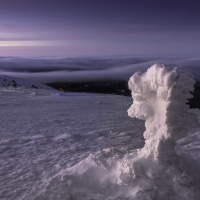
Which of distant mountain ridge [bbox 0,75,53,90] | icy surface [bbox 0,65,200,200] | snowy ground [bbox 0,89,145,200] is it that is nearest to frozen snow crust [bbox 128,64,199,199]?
icy surface [bbox 0,65,200,200]

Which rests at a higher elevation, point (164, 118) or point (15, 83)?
point (164, 118)

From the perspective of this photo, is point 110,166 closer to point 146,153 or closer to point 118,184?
point 118,184

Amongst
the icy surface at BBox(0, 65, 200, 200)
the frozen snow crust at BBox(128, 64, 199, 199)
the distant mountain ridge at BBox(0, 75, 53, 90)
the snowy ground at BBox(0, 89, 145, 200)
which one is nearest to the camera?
the frozen snow crust at BBox(128, 64, 199, 199)

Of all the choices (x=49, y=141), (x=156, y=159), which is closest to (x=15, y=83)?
(x=49, y=141)

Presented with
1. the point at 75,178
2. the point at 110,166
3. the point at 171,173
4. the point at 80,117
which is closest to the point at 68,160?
the point at 75,178

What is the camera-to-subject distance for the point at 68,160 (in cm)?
428

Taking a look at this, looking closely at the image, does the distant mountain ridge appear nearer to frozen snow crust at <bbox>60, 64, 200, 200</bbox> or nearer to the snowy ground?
the snowy ground

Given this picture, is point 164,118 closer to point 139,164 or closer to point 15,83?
point 139,164

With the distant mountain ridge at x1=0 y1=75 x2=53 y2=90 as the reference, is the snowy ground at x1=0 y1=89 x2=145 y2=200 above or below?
below

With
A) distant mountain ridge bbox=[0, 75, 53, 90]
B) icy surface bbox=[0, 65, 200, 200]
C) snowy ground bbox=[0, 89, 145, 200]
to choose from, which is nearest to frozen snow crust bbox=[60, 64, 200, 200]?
icy surface bbox=[0, 65, 200, 200]

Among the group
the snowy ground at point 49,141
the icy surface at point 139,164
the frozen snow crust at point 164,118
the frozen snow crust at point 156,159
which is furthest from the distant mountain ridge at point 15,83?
the frozen snow crust at point 164,118

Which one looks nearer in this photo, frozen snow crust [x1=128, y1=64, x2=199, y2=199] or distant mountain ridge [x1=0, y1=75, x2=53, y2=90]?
frozen snow crust [x1=128, y1=64, x2=199, y2=199]

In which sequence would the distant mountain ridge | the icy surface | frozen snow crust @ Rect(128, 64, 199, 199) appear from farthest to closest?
the distant mountain ridge, the icy surface, frozen snow crust @ Rect(128, 64, 199, 199)

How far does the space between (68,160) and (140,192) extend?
6.18 feet
